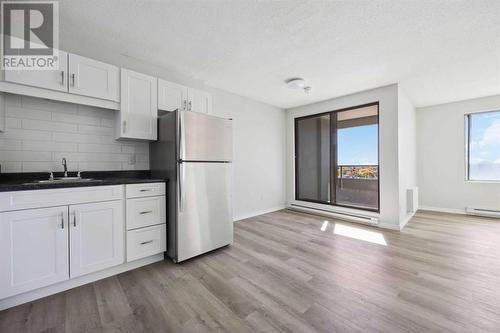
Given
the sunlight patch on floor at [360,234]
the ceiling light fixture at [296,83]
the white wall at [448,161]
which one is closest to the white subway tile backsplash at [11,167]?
the ceiling light fixture at [296,83]

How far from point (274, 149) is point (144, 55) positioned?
3.15 m

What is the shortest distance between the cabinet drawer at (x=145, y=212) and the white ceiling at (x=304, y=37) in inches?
68.9

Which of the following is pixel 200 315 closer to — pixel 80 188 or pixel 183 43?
pixel 80 188

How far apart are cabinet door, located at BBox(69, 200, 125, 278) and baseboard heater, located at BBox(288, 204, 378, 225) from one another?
367 centimetres

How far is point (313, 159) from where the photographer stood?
4.97 metres

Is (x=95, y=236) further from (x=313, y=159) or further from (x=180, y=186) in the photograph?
(x=313, y=159)

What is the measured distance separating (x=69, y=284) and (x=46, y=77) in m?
1.88

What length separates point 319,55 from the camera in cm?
253

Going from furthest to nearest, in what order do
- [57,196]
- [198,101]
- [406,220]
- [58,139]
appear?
1. [406,220]
2. [198,101]
3. [58,139]
4. [57,196]

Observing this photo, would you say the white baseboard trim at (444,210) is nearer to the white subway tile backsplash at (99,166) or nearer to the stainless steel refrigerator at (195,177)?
the stainless steel refrigerator at (195,177)

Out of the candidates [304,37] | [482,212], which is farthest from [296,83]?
[482,212]

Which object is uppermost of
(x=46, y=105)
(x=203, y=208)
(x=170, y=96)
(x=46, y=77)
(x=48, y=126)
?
(x=170, y=96)

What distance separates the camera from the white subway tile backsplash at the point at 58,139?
198cm

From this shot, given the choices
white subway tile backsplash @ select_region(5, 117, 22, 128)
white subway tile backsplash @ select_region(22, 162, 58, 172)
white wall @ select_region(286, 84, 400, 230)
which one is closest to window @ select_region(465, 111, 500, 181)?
white wall @ select_region(286, 84, 400, 230)
